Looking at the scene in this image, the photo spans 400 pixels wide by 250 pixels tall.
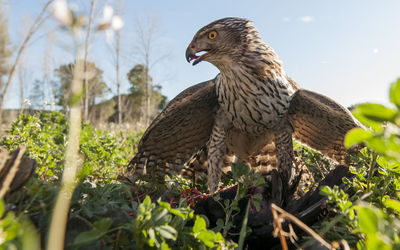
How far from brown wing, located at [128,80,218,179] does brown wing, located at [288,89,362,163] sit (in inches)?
46.5

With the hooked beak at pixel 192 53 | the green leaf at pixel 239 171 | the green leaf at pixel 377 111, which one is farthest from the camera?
the hooked beak at pixel 192 53

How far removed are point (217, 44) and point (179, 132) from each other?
1343mm

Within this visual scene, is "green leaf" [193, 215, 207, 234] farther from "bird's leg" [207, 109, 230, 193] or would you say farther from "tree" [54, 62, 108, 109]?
"bird's leg" [207, 109, 230, 193]

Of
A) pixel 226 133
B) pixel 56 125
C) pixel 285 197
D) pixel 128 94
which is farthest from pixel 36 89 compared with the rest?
pixel 285 197

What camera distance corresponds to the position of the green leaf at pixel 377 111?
25.0 inches

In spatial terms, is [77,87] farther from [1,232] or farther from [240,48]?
[240,48]

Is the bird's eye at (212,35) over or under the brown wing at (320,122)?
over

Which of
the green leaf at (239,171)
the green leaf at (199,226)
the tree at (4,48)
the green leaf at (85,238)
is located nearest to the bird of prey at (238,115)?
the green leaf at (239,171)

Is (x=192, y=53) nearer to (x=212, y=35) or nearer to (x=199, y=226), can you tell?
(x=212, y=35)

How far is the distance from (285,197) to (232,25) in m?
2.60

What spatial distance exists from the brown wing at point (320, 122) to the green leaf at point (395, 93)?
2696 millimetres

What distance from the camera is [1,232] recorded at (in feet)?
2.37

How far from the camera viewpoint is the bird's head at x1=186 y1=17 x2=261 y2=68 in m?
3.61

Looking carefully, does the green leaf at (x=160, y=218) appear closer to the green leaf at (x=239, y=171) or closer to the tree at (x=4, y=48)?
the green leaf at (x=239, y=171)
